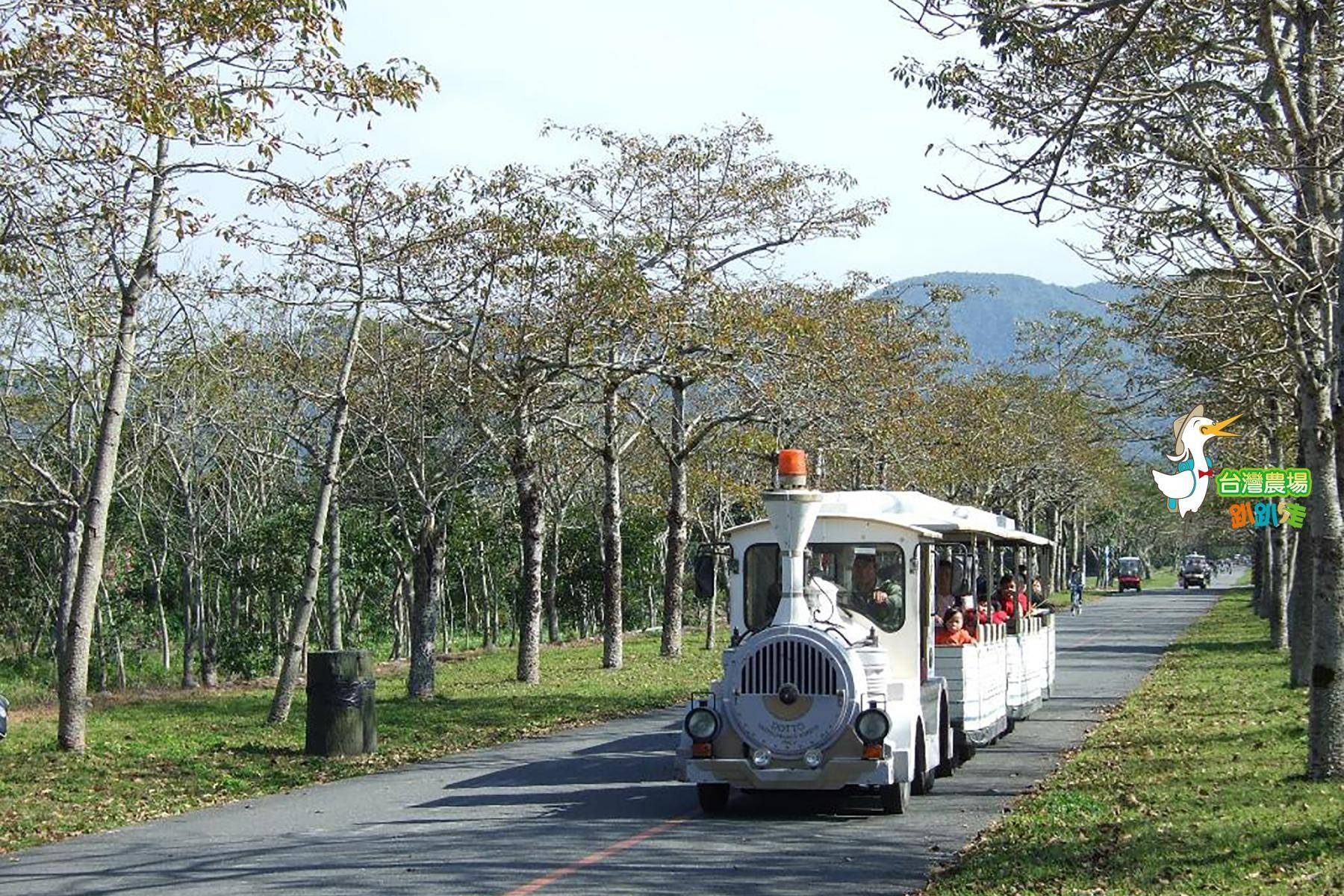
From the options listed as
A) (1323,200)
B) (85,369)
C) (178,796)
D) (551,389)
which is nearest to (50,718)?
(85,369)

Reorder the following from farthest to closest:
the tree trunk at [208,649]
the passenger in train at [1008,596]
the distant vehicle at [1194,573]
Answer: the distant vehicle at [1194,573]
the tree trunk at [208,649]
the passenger in train at [1008,596]

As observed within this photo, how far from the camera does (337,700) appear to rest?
61.4ft

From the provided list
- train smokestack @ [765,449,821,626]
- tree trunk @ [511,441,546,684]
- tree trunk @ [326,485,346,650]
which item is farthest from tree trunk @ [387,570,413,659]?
train smokestack @ [765,449,821,626]

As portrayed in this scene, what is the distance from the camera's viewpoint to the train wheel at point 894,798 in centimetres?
1374

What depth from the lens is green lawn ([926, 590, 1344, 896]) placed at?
33.6ft

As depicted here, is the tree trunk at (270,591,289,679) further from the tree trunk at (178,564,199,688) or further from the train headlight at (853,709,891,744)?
the train headlight at (853,709,891,744)

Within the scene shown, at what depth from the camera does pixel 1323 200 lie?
15.6 metres

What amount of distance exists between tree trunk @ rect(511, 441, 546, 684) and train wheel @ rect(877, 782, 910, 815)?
1583 cm

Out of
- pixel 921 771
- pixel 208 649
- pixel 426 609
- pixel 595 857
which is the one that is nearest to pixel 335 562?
pixel 426 609

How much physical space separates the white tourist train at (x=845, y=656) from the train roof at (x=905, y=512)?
1.0 inches

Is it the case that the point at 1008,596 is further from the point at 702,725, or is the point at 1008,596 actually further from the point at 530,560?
the point at 530,560

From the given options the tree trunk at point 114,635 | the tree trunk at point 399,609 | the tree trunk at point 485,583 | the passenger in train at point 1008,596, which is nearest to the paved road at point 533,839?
the passenger in train at point 1008,596

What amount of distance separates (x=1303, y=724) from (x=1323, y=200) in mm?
7130

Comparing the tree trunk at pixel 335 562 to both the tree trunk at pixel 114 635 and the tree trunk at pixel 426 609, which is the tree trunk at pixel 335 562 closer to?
the tree trunk at pixel 426 609
